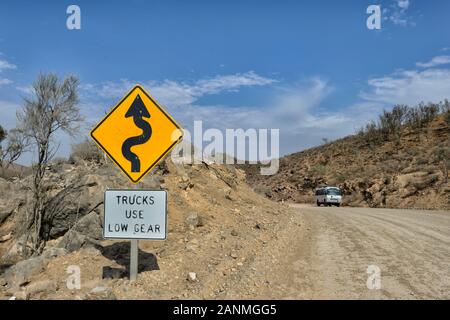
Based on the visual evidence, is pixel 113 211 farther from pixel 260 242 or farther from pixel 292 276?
pixel 260 242

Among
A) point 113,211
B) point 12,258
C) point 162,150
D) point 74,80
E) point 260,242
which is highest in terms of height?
point 74,80

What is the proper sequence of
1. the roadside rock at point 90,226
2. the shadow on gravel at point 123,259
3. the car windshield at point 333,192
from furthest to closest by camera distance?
the car windshield at point 333,192, the roadside rock at point 90,226, the shadow on gravel at point 123,259

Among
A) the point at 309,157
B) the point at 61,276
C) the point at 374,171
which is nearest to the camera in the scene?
the point at 61,276

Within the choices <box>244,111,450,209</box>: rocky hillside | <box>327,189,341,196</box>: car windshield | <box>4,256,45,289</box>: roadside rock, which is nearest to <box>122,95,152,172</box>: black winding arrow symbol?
→ <box>4,256,45,289</box>: roadside rock

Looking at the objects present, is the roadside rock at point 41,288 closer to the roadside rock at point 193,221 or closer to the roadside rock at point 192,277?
the roadside rock at point 192,277

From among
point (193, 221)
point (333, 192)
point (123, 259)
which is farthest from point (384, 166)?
point (123, 259)

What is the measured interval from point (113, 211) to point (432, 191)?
2718cm

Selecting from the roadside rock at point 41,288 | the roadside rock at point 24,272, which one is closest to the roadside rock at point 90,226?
the roadside rock at point 24,272

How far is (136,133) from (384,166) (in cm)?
3573

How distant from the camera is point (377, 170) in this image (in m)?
38.6

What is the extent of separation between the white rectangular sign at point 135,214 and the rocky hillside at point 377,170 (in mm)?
22237

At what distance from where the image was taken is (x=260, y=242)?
10.0 meters

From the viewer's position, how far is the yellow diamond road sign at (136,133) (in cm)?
622
